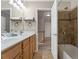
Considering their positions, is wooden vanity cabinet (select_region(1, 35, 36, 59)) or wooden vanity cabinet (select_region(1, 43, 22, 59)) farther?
wooden vanity cabinet (select_region(1, 35, 36, 59))

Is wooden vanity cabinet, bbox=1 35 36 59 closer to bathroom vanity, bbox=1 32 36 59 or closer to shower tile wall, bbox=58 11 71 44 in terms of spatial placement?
bathroom vanity, bbox=1 32 36 59

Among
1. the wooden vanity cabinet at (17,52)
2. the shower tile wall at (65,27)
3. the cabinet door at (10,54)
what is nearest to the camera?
the cabinet door at (10,54)

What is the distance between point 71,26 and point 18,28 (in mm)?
2426

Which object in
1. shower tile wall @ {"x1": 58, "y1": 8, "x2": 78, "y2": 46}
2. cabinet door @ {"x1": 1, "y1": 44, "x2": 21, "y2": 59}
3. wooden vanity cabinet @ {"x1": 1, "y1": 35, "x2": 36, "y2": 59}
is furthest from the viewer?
shower tile wall @ {"x1": 58, "y1": 8, "x2": 78, "y2": 46}

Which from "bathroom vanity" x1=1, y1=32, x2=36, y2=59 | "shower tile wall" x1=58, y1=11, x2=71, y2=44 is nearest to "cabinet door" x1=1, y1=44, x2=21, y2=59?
"bathroom vanity" x1=1, y1=32, x2=36, y2=59

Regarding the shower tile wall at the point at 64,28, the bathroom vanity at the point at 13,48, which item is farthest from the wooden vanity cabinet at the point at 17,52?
the shower tile wall at the point at 64,28

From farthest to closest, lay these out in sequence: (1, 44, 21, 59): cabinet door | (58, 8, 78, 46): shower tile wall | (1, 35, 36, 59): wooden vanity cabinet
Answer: (58, 8, 78, 46): shower tile wall → (1, 35, 36, 59): wooden vanity cabinet → (1, 44, 21, 59): cabinet door

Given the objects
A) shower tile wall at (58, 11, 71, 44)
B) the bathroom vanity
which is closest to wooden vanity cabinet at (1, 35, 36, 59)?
the bathroom vanity

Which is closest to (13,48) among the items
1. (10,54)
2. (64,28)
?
(10,54)

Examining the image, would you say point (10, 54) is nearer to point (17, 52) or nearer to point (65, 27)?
point (17, 52)

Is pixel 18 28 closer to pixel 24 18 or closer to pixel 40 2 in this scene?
pixel 24 18

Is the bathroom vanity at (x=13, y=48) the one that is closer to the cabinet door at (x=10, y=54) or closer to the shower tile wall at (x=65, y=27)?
the cabinet door at (x=10, y=54)

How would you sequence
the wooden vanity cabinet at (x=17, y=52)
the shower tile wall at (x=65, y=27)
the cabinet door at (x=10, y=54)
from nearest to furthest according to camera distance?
the cabinet door at (x=10, y=54), the wooden vanity cabinet at (x=17, y=52), the shower tile wall at (x=65, y=27)

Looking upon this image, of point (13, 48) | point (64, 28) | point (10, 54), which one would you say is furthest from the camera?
point (64, 28)
